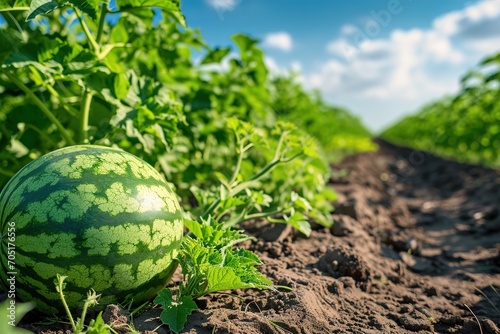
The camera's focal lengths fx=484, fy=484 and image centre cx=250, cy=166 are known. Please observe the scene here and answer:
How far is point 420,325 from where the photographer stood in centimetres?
248

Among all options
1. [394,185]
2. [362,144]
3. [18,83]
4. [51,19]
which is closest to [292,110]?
[394,185]

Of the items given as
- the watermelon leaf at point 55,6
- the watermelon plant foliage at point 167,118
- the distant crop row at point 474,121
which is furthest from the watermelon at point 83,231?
the distant crop row at point 474,121

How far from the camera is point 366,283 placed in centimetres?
288

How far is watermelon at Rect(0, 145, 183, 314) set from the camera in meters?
1.95

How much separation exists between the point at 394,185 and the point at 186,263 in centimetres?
844

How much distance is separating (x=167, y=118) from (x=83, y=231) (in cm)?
101

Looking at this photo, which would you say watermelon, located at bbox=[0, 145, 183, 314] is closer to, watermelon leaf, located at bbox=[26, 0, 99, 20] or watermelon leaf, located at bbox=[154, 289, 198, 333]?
watermelon leaf, located at bbox=[154, 289, 198, 333]

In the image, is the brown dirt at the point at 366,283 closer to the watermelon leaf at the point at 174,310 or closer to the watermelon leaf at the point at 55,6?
the watermelon leaf at the point at 174,310

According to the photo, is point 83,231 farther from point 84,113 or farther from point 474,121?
point 474,121

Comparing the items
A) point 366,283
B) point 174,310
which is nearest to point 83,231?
point 174,310

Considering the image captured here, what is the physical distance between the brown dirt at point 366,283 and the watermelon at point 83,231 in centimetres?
18

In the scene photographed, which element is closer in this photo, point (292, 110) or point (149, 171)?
point (149, 171)

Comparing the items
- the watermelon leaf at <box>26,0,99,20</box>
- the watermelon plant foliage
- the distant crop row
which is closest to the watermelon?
the watermelon plant foliage

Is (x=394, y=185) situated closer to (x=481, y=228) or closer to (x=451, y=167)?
(x=451, y=167)
